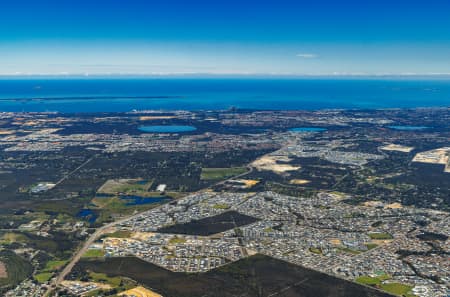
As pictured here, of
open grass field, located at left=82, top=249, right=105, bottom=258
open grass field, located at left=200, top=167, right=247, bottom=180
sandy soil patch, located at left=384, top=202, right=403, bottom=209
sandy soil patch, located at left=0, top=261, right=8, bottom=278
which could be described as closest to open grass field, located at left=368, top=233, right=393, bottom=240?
sandy soil patch, located at left=384, top=202, right=403, bottom=209

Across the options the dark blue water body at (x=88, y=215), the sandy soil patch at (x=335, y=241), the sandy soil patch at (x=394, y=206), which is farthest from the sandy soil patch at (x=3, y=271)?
the sandy soil patch at (x=394, y=206)

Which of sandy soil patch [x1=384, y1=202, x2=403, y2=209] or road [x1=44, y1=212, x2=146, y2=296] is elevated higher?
sandy soil patch [x1=384, y1=202, x2=403, y2=209]

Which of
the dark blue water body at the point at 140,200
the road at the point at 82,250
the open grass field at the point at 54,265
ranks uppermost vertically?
the dark blue water body at the point at 140,200

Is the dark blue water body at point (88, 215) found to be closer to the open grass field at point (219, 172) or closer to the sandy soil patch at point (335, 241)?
the open grass field at point (219, 172)

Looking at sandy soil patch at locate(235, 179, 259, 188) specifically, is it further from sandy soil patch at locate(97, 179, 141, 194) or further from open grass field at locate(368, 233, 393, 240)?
open grass field at locate(368, 233, 393, 240)

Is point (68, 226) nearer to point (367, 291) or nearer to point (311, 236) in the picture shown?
point (311, 236)

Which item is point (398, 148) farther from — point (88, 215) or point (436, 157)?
point (88, 215)

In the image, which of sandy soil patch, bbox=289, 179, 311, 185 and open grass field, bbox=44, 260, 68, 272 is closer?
open grass field, bbox=44, 260, 68, 272
